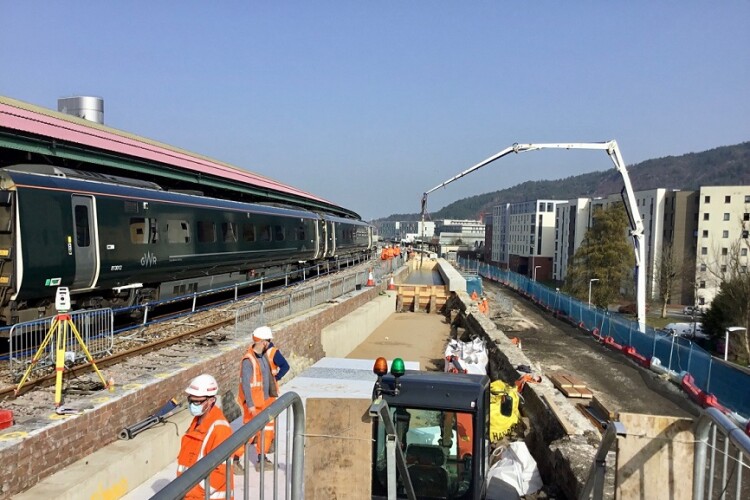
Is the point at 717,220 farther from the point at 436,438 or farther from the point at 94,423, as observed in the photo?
the point at 94,423

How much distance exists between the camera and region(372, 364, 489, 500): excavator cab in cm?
498

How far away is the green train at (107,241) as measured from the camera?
8758 millimetres

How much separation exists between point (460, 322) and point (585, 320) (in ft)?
29.1

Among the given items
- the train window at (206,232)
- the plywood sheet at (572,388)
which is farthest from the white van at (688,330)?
the train window at (206,232)

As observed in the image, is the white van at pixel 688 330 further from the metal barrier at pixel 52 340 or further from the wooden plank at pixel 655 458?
the wooden plank at pixel 655 458

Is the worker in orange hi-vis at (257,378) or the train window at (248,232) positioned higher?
the train window at (248,232)

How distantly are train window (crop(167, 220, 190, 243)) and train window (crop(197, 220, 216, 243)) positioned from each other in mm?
601

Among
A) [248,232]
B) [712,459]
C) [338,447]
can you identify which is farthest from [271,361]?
[248,232]

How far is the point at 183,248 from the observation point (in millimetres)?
13375

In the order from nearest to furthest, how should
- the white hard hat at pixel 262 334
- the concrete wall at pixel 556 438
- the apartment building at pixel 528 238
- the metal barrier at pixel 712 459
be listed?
1. the metal barrier at pixel 712 459
2. the white hard hat at pixel 262 334
3. the concrete wall at pixel 556 438
4. the apartment building at pixel 528 238

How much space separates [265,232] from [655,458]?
16.4 meters

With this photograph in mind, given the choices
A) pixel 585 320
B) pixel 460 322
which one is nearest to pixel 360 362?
pixel 460 322

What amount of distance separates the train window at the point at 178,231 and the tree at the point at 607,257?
129 ft

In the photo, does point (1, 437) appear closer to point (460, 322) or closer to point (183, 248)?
point (183, 248)
